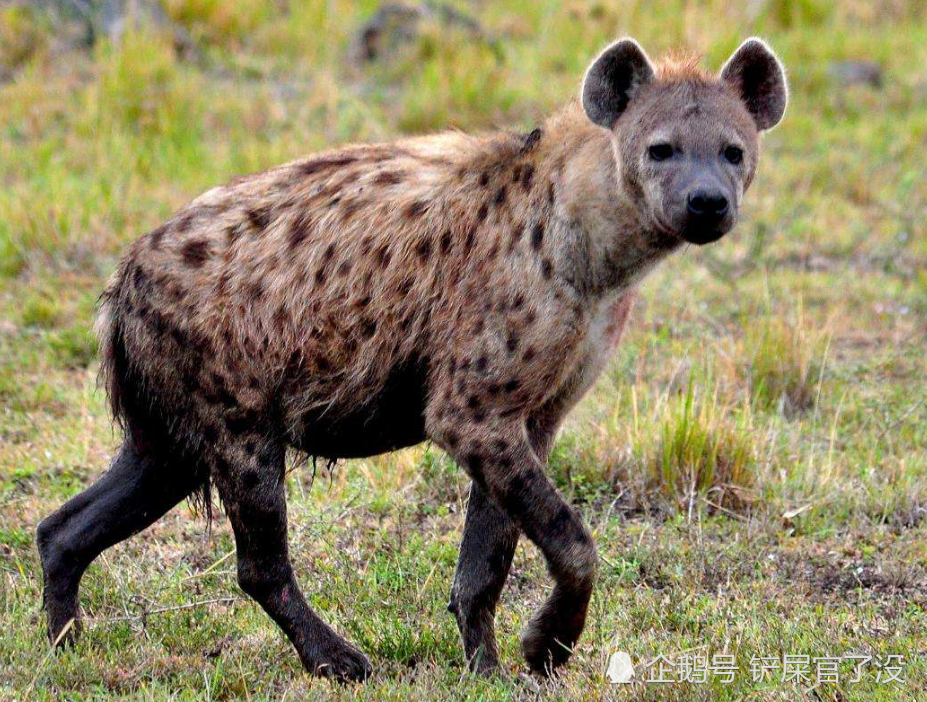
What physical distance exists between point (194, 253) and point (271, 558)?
0.77 m

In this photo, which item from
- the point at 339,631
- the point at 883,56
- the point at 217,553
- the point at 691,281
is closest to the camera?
the point at 339,631

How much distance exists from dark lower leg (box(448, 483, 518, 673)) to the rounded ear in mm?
1167

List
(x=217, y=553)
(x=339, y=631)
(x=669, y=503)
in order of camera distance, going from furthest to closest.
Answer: (x=669, y=503) → (x=217, y=553) → (x=339, y=631)

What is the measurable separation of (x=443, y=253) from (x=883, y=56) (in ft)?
22.8

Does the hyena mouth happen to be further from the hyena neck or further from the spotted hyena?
the hyena neck

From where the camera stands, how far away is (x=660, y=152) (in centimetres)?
351

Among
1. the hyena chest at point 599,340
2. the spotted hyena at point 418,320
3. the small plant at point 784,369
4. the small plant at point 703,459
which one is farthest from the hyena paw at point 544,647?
the small plant at point 784,369

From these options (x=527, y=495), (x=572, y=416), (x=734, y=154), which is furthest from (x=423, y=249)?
(x=572, y=416)

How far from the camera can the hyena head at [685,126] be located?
3398 millimetres

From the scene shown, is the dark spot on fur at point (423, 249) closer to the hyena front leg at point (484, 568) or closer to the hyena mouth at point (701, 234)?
the hyena front leg at point (484, 568)

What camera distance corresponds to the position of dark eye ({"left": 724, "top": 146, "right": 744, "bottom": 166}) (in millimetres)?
3526

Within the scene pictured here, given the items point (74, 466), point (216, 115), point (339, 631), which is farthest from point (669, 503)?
point (216, 115)

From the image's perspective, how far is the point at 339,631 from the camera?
3988 mm

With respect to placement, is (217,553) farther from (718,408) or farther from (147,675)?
(718,408)
